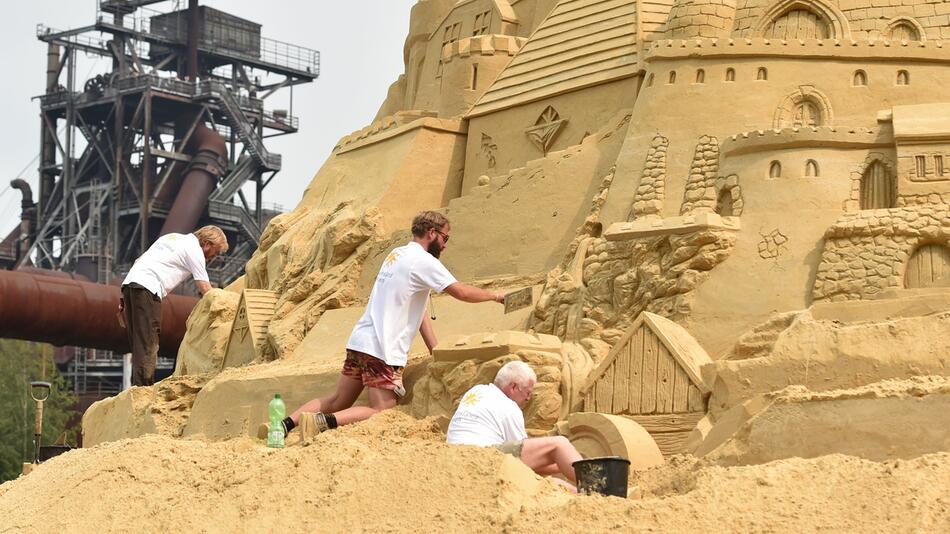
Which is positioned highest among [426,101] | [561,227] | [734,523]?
[426,101]

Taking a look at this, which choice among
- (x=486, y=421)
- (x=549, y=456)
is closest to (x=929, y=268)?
(x=486, y=421)

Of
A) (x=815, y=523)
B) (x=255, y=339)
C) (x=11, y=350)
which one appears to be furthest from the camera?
(x=11, y=350)

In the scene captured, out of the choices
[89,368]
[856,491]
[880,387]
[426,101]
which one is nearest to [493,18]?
[426,101]

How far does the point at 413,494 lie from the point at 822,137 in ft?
29.3

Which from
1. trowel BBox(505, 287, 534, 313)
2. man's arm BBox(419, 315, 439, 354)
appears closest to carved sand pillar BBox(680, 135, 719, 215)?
trowel BBox(505, 287, 534, 313)

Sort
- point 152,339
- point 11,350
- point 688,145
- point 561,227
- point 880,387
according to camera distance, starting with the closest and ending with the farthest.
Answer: point 880,387, point 152,339, point 688,145, point 561,227, point 11,350

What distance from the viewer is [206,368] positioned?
21.3 meters

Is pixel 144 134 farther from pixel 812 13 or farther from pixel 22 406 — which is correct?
pixel 812 13

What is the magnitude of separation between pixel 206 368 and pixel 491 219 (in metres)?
4.72

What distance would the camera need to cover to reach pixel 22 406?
36375 millimetres

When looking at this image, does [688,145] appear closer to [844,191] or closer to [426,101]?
[844,191]

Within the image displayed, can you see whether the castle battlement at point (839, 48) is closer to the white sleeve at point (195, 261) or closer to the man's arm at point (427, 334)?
the white sleeve at point (195, 261)

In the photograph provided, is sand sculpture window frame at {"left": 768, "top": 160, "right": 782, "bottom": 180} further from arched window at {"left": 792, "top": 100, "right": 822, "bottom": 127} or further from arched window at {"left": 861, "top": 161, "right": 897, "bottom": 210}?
arched window at {"left": 792, "top": 100, "right": 822, "bottom": 127}

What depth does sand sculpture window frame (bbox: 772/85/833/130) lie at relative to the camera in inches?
666
